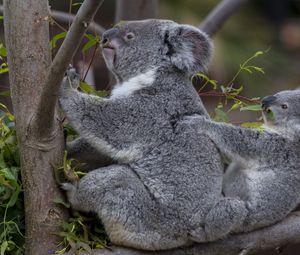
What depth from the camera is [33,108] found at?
3307 mm

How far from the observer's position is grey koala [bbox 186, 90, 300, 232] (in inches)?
139

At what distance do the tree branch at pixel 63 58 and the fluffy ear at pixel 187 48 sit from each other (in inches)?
34.4

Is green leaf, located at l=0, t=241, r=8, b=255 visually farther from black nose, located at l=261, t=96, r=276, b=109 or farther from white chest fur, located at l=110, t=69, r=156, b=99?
black nose, located at l=261, t=96, r=276, b=109

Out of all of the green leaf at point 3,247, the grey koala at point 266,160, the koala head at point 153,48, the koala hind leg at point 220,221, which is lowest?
the green leaf at point 3,247

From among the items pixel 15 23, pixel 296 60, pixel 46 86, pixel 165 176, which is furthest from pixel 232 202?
pixel 296 60

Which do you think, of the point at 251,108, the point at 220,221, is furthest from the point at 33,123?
the point at 251,108

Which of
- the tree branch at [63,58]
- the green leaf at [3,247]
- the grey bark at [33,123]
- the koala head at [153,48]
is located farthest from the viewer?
the koala head at [153,48]

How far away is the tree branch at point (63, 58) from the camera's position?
2682 mm

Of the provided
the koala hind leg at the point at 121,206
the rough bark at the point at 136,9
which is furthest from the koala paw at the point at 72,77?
the rough bark at the point at 136,9

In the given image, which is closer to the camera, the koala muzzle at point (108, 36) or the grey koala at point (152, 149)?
the grey koala at point (152, 149)

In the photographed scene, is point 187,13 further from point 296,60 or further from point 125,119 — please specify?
point 125,119

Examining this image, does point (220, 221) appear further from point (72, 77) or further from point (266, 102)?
point (72, 77)

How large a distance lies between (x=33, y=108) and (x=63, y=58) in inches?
19.8

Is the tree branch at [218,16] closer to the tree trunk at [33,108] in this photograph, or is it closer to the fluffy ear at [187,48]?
the fluffy ear at [187,48]
